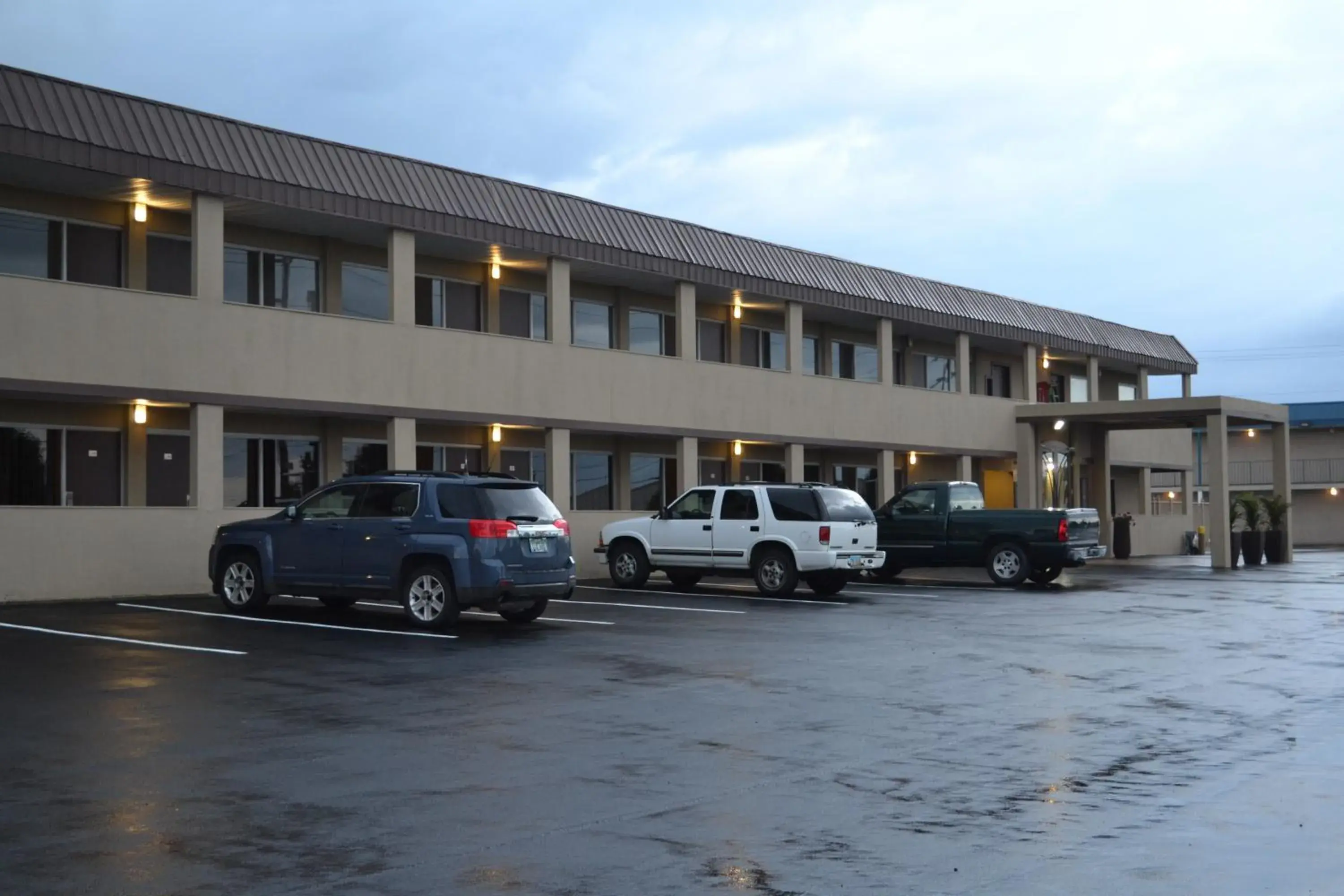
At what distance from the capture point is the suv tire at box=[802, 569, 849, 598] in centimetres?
2450

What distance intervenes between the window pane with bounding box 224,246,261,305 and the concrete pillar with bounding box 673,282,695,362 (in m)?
9.46

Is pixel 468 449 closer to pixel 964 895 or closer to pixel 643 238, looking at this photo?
pixel 643 238

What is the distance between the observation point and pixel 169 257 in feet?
81.4

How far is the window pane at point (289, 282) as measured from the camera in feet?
85.5

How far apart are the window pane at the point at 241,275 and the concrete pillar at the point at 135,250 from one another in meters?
1.68

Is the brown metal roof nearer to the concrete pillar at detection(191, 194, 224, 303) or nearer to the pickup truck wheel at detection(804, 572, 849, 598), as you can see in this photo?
the concrete pillar at detection(191, 194, 224, 303)

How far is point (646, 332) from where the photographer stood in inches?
1334

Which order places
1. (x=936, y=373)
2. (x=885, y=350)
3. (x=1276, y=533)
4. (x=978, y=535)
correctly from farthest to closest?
(x=936, y=373) → (x=1276, y=533) → (x=885, y=350) → (x=978, y=535)

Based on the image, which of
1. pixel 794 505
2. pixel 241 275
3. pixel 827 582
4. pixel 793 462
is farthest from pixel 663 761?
pixel 793 462

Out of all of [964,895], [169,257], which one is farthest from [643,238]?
[964,895]

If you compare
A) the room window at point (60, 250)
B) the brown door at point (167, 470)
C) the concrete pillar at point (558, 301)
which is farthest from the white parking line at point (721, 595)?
the room window at point (60, 250)

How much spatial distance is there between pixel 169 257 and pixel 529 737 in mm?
17382

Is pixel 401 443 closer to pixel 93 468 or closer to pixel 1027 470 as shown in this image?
pixel 93 468

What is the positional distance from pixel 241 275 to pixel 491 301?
5579 mm
